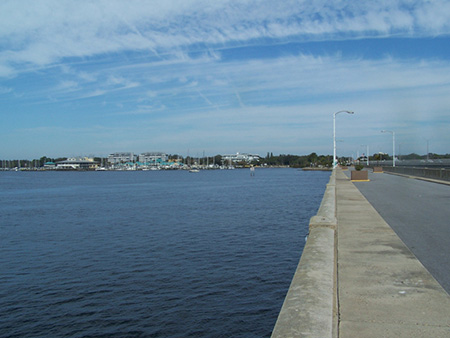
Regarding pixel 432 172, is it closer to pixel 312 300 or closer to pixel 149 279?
pixel 149 279

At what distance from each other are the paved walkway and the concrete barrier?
32 cm

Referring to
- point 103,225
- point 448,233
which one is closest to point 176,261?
point 448,233

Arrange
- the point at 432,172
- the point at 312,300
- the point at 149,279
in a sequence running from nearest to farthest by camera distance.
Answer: the point at 312,300 → the point at 149,279 → the point at 432,172

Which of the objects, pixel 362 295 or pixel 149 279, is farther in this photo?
pixel 149 279

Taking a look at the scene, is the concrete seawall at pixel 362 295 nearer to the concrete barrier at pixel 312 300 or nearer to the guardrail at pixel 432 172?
the concrete barrier at pixel 312 300

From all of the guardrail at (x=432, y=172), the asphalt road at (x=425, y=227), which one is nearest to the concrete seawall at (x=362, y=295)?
the asphalt road at (x=425, y=227)

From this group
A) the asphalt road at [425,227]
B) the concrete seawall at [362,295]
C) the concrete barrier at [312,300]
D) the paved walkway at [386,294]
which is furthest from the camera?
the asphalt road at [425,227]

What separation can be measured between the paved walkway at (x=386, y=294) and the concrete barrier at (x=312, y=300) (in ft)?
1.06

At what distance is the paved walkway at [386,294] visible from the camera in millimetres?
5004

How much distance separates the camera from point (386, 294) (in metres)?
6.24

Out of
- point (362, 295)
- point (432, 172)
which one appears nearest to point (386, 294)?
point (362, 295)

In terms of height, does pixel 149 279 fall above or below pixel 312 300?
below

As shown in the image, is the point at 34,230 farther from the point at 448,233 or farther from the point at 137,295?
the point at 448,233

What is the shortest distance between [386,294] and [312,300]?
1.81 m
